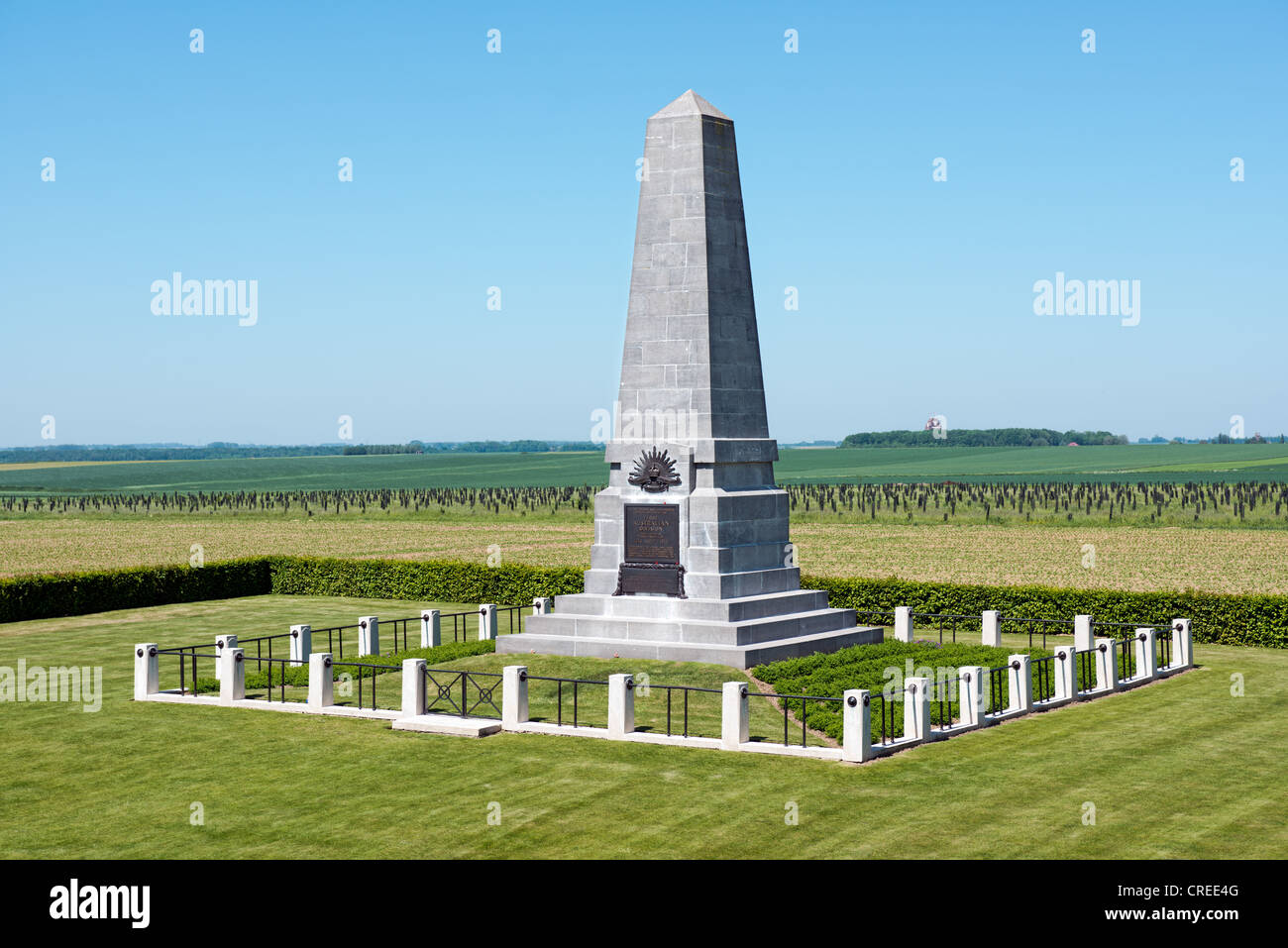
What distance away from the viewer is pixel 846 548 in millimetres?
70688

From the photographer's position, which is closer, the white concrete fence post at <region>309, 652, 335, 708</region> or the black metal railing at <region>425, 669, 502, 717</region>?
the black metal railing at <region>425, 669, 502, 717</region>

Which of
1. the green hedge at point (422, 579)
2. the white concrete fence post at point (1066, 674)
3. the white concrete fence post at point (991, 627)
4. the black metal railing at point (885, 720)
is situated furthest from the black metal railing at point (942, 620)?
the black metal railing at point (885, 720)

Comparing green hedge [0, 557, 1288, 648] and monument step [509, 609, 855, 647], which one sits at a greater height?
monument step [509, 609, 855, 647]

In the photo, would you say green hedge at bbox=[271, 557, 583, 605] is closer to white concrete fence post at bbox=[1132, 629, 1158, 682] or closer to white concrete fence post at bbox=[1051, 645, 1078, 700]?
white concrete fence post at bbox=[1132, 629, 1158, 682]

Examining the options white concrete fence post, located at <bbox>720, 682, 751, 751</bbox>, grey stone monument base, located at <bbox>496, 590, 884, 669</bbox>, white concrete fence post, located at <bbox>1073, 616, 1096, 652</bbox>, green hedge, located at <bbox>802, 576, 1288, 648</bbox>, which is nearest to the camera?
white concrete fence post, located at <bbox>720, 682, 751, 751</bbox>

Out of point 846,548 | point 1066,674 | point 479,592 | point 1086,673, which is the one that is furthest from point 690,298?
point 846,548

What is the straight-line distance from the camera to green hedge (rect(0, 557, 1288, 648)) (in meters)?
34.8

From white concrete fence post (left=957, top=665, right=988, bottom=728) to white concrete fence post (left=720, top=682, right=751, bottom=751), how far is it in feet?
14.7

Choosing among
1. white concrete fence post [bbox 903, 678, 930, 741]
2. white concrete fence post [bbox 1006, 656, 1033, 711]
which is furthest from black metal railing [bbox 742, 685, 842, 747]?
white concrete fence post [bbox 1006, 656, 1033, 711]

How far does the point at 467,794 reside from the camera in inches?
739

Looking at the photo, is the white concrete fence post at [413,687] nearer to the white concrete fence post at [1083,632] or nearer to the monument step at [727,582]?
the monument step at [727,582]
